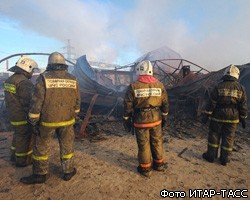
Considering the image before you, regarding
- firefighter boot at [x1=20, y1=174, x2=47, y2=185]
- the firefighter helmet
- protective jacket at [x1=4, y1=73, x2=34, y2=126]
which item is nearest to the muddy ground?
firefighter boot at [x1=20, y1=174, x2=47, y2=185]

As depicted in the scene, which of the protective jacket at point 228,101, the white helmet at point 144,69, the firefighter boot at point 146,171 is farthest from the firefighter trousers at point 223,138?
the white helmet at point 144,69

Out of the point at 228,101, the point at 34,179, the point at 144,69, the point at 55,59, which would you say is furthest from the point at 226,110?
the point at 34,179

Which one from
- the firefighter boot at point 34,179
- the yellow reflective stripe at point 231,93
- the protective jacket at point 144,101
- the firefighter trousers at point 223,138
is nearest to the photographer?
the firefighter boot at point 34,179

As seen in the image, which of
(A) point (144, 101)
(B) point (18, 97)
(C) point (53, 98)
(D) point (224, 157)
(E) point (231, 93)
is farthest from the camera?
(D) point (224, 157)

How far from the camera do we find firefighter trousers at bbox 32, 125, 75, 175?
3170mm

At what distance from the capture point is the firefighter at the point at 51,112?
305cm

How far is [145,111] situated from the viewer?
3.51 meters

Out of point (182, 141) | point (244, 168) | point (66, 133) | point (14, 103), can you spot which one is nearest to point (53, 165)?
point (66, 133)

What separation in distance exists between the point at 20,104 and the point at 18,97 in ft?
0.40

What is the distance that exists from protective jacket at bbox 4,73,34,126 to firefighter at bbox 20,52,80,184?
0.61 metres

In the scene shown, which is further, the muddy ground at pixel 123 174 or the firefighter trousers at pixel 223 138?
the firefighter trousers at pixel 223 138

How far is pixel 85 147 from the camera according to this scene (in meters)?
4.77

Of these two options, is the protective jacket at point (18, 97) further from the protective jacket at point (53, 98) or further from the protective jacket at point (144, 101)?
the protective jacket at point (144, 101)

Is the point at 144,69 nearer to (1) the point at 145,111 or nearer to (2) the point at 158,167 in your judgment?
(1) the point at 145,111
